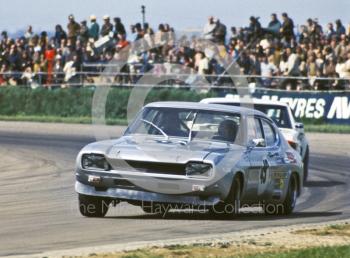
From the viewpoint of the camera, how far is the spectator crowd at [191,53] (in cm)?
3084

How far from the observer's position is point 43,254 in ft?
30.7

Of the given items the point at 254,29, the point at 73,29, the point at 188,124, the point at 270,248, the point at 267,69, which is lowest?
the point at 270,248

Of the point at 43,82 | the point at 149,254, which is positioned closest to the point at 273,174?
the point at 149,254

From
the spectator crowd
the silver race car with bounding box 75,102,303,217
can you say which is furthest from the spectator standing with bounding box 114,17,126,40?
the silver race car with bounding box 75,102,303,217

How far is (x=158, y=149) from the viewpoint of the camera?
12.7m

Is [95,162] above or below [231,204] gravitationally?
above

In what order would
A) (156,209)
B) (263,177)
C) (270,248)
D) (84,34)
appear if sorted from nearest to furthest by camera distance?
1. (270,248)
2. (156,209)
3. (263,177)
4. (84,34)

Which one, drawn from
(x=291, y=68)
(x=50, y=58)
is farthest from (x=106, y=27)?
(x=291, y=68)

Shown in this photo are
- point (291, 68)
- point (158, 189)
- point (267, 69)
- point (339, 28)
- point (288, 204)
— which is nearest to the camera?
point (158, 189)

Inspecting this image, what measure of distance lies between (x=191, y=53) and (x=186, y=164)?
21.2m

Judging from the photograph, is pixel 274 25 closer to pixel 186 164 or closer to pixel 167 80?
pixel 167 80

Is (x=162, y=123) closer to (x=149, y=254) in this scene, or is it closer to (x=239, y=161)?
(x=239, y=161)

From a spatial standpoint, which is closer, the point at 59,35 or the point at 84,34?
the point at 84,34

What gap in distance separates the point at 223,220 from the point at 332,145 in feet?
55.0
